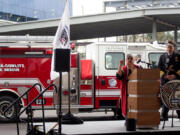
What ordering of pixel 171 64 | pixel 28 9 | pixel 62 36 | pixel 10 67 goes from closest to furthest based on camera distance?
pixel 62 36, pixel 171 64, pixel 10 67, pixel 28 9

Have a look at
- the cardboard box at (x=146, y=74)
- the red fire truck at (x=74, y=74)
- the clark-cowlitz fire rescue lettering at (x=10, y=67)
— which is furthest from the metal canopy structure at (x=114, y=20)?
the cardboard box at (x=146, y=74)

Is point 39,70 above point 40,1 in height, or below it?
below

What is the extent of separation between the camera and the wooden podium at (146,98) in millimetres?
8547

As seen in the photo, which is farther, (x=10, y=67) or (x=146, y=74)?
(x=10, y=67)

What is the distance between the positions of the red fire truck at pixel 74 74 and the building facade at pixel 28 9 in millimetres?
45096

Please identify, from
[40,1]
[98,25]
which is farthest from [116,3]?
[40,1]

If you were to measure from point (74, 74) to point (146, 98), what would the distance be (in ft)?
20.8

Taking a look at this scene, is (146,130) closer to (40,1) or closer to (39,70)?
(39,70)

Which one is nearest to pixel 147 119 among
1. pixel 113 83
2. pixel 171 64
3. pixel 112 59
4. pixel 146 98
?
pixel 146 98

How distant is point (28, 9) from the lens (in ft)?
272

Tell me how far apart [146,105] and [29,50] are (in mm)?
7388

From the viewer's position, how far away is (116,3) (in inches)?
2260

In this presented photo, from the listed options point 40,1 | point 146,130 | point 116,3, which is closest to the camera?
point 146,130

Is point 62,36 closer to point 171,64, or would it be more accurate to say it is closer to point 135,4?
point 171,64
